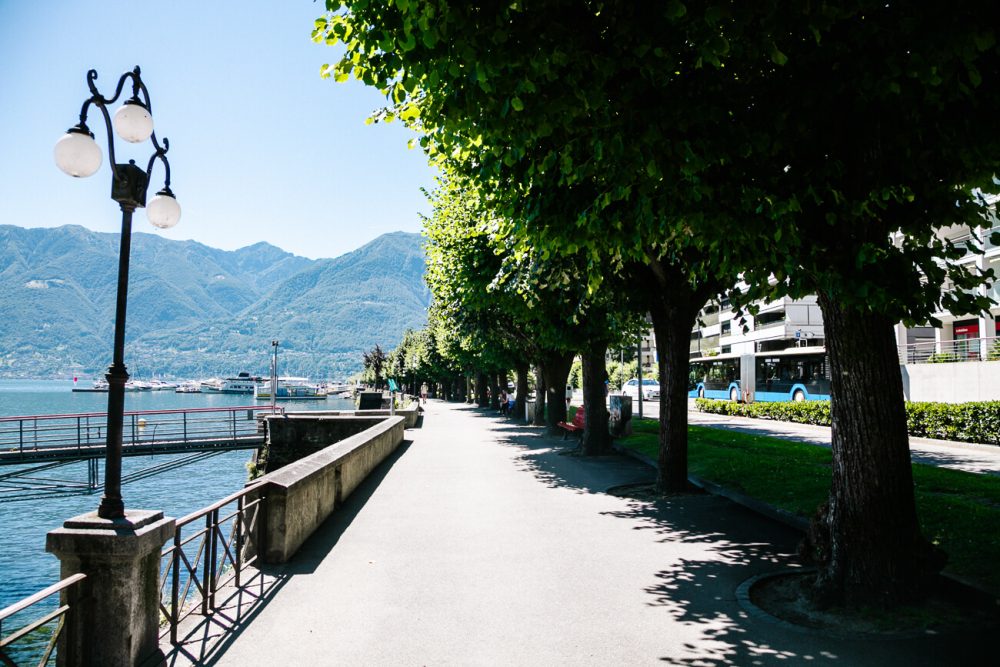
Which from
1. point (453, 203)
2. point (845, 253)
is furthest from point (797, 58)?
point (453, 203)

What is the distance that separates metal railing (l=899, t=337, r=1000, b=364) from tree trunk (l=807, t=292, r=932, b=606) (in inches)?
1039

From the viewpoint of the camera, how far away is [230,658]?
4930 mm

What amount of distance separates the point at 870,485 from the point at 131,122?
6.93 meters

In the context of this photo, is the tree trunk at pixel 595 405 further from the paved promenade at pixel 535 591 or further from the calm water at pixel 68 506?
the calm water at pixel 68 506

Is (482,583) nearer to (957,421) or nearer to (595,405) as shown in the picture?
(595,405)

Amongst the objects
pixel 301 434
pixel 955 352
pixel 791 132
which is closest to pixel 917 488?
pixel 791 132

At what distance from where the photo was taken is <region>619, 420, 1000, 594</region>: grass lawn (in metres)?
7.03

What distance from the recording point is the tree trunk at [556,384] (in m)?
28.8

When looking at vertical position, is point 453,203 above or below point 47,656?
above

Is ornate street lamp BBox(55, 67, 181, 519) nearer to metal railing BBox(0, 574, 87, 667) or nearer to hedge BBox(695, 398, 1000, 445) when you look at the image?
metal railing BBox(0, 574, 87, 667)

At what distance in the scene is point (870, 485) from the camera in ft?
20.0

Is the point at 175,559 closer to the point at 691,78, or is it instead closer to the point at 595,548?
the point at 595,548

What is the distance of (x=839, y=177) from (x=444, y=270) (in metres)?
16.4

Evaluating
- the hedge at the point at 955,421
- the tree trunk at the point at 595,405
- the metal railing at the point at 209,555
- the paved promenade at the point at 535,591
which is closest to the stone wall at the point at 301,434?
the tree trunk at the point at 595,405
